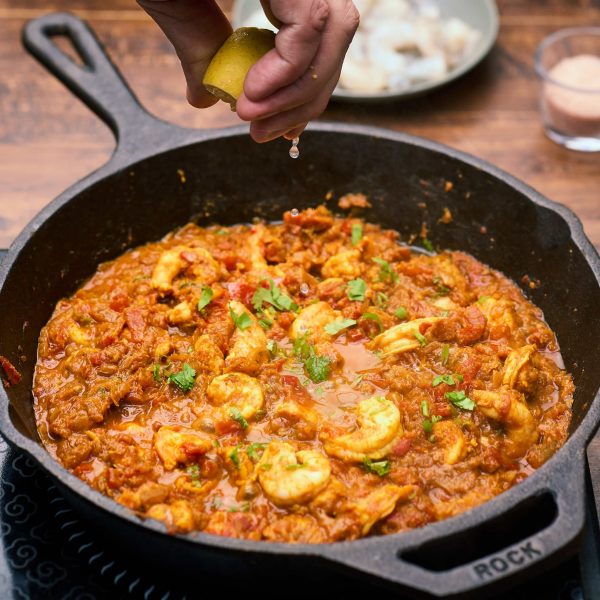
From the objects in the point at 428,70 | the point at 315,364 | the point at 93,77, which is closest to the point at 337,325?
the point at 315,364

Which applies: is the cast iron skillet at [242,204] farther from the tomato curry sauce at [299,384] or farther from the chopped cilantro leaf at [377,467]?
the chopped cilantro leaf at [377,467]

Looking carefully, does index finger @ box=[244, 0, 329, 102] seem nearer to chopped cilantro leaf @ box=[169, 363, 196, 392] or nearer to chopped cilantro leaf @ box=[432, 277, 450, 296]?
chopped cilantro leaf @ box=[169, 363, 196, 392]

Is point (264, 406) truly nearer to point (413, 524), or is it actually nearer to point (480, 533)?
point (413, 524)

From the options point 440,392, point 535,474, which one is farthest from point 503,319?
point 535,474

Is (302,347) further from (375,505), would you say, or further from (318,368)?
(375,505)

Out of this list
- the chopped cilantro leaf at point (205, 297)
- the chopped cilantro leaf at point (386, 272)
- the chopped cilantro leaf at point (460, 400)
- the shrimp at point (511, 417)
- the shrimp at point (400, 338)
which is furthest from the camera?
the chopped cilantro leaf at point (386, 272)

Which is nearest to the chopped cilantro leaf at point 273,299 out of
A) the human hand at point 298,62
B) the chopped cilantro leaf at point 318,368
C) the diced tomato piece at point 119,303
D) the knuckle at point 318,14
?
the chopped cilantro leaf at point 318,368

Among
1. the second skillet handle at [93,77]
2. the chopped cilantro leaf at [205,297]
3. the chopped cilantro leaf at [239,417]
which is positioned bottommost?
the chopped cilantro leaf at [239,417]
